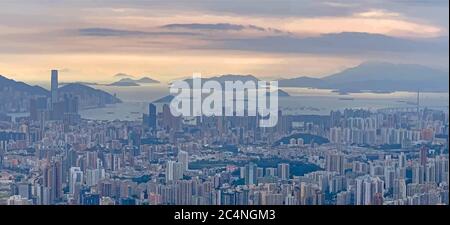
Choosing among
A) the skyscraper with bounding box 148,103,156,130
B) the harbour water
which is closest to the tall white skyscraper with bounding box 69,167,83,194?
the harbour water

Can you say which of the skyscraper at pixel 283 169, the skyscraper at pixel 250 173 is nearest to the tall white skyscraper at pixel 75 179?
the skyscraper at pixel 250 173

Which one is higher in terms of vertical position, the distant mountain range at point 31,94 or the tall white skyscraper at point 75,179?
the distant mountain range at point 31,94

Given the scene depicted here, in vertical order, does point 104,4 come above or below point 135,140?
above

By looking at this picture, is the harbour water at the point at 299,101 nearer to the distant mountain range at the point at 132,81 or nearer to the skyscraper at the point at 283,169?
→ the distant mountain range at the point at 132,81
